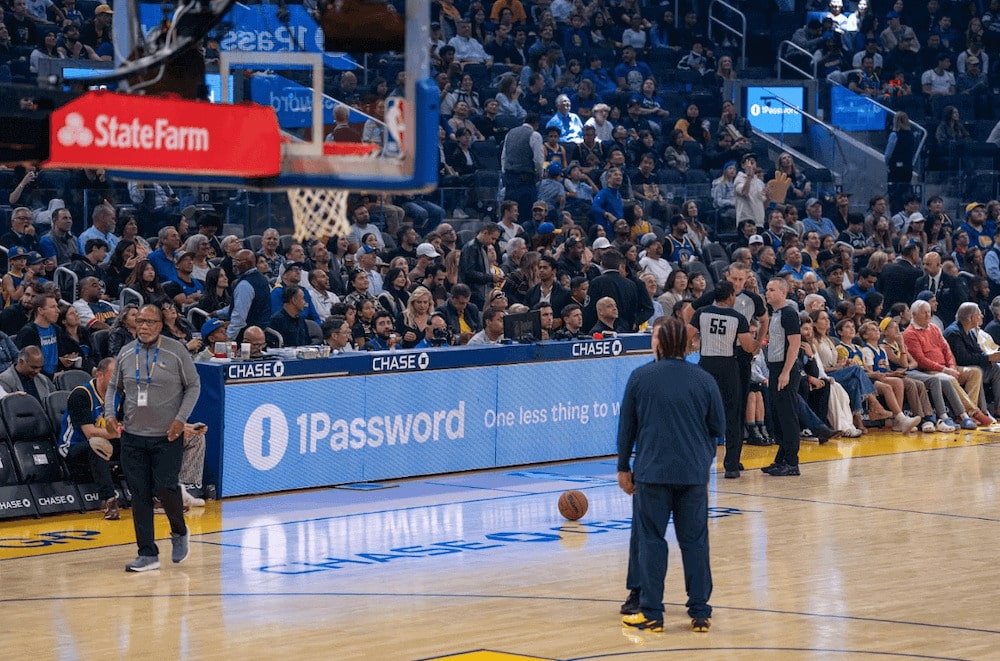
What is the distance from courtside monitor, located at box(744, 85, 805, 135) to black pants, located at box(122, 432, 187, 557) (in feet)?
62.6

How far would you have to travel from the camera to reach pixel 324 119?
10.0m

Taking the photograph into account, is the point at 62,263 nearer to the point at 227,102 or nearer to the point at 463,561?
the point at 463,561

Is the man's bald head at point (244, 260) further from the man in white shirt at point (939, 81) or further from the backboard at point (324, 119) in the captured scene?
the man in white shirt at point (939, 81)

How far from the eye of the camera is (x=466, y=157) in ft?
76.4

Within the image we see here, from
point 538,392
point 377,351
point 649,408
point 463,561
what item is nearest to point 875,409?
point 538,392

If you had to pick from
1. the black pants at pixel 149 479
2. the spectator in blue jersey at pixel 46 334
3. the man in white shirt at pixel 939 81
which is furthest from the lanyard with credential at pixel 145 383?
the man in white shirt at pixel 939 81

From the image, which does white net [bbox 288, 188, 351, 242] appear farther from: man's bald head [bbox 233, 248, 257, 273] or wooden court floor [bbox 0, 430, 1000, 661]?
man's bald head [bbox 233, 248, 257, 273]

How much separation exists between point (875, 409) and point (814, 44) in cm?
1360

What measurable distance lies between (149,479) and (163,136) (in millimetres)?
3877

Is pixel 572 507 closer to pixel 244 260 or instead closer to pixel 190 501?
pixel 190 501

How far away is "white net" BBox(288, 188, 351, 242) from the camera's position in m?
10.3

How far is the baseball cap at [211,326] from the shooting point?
15938 mm

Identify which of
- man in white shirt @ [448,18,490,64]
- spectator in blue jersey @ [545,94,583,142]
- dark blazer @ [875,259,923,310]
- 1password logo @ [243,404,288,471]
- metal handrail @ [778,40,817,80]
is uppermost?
metal handrail @ [778,40,817,80]

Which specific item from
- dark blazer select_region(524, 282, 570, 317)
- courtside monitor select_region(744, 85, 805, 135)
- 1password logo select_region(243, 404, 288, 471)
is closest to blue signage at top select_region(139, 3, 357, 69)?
1password logo select_region(243, 404, 288, 471)
